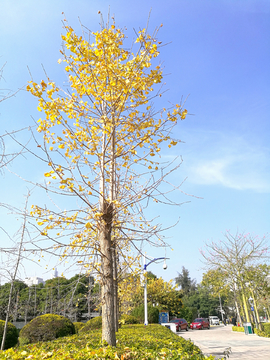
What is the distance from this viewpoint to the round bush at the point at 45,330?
938 centimetres

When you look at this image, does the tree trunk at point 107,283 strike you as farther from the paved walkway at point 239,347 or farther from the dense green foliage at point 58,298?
the paved walkway at point 239,347

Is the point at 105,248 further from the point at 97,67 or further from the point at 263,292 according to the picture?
the point at 263,292

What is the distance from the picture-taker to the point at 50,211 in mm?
4227

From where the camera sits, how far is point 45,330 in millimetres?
9438

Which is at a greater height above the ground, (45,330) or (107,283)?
(107,283)

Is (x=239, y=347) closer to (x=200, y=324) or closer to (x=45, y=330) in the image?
(x=45, y=330)

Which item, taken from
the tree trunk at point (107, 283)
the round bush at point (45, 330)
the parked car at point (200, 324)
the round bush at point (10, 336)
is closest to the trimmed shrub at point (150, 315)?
the round bush at point (45, 330)

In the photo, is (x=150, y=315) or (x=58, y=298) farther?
(x=58, y=298)

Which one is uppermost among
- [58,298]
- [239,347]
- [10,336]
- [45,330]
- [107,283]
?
[58,298]

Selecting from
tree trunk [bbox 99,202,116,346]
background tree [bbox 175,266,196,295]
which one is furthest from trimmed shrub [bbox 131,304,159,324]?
background tree [bbox 175,266,196,295]

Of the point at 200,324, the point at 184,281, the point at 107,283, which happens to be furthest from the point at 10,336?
the point at 184,281

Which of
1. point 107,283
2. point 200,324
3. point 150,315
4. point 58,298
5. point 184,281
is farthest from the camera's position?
point 184,281

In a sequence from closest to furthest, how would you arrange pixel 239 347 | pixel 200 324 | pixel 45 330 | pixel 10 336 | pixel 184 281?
pixel 45 330 < pixel 10 336 < pixel 239 347 < pixel 200 324 < pixel 184 281

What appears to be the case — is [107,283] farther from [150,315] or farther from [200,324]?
[200,324]
